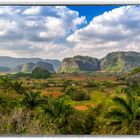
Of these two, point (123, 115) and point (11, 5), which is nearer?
point (11, 5)

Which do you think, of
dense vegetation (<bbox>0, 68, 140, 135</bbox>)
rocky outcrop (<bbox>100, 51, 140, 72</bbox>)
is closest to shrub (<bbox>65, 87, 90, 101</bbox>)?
Result: dense vegetation (<bbox>0, 68, 140, 135</bbox>)

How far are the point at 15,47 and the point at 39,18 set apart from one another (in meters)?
0.40

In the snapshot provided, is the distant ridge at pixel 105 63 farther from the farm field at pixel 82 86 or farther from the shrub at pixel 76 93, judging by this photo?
the shrub at pixel 76 93

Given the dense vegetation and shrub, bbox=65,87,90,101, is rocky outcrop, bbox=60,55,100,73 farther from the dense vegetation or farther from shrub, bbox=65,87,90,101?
shrub, bbox=65,87,90,101

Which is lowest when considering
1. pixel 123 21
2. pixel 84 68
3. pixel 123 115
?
pixel 123 115

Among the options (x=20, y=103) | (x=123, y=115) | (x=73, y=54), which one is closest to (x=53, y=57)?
(x=73, y=54)

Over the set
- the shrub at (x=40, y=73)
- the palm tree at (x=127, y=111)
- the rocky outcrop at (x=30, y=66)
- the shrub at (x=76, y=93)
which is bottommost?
the palm tree at (x=127, y=111)

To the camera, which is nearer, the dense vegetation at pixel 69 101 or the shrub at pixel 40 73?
the dense vegetation at pixel 69 101

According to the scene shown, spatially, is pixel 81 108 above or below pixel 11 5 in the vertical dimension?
below

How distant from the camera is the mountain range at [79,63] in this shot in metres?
5.71

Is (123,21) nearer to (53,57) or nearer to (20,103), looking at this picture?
(53,57)

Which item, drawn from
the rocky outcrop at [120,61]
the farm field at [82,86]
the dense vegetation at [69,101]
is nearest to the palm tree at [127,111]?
the dense vegetation at [69,101]

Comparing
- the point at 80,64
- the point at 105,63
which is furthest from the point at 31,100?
the point at 105,63

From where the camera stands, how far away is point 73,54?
579 centimetres
